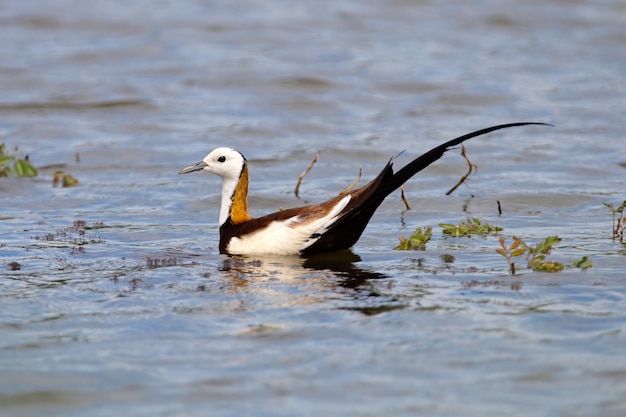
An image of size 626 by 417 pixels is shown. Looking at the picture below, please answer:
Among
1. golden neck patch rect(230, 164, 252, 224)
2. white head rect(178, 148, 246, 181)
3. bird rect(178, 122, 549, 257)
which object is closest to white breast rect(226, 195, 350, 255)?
bird rect(178, 122, 549, 257)

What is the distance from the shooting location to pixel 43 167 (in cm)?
1380

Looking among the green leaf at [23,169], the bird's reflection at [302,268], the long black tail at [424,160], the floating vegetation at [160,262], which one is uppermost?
the green leaf at [23,169]

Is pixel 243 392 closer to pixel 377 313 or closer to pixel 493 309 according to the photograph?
pixel 377 313

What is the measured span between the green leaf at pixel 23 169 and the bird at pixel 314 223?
3905 millimetres

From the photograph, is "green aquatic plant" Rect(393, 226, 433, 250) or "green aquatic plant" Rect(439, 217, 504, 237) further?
"green aquatic plant" Rect(439, 217, 504, 237)

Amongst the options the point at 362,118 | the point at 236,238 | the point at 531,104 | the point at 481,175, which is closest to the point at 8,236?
the point at 236,238

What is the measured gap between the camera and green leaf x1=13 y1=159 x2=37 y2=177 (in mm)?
12688

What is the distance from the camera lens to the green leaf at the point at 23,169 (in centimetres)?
1269

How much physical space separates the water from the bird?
0.18m

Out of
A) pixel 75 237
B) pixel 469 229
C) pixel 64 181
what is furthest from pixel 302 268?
pixel 64 181

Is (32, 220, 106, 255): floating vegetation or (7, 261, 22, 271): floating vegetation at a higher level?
(32, 220, 106, 255): floating vegetation

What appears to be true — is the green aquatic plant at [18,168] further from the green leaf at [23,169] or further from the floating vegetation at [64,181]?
the floating vegetation at [64,181]

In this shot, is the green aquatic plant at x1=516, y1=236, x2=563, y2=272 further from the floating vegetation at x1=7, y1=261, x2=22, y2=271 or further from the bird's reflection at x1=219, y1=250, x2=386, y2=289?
the floating vegetation at x1=7, y1=261, x2=22, y2=271

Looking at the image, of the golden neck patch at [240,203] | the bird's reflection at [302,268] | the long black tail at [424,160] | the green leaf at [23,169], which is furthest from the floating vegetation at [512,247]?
the green leaf at [23,169]
